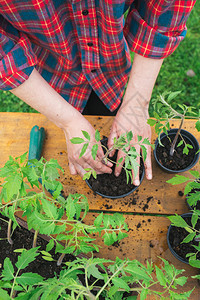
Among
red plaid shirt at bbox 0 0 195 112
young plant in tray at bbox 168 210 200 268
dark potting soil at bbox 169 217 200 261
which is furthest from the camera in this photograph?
dark potting soil at bbox 169 217 200 261

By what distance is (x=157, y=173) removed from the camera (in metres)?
1.16

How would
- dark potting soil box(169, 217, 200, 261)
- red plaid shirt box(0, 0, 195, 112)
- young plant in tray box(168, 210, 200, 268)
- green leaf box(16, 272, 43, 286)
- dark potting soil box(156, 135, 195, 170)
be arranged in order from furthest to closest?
dark potting soil box(156, 135, 195, 170)
dark potting soil box(169, 217, 200, 261)
red plaid shirt box(0, 0, 195, 112)
young plant in tray box(168, 210, 200, 268)
green leaf box(16, 272, 43, 286)

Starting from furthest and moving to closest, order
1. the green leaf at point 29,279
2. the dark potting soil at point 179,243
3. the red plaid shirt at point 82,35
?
the dark potting soil at point 179,243
the red plaid shirt at point 82,35
the green leaf at point 29,279

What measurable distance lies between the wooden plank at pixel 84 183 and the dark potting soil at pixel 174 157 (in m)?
0.06

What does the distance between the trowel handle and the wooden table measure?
45mm

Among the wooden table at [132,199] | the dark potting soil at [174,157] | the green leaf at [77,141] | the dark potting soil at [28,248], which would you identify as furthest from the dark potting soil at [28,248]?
the dark potting soil at [174,157]

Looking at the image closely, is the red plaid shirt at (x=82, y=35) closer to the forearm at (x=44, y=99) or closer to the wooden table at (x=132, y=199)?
the forearm at (x=44, y=99)

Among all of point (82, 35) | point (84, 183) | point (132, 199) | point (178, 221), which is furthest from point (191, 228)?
point (82, 35)

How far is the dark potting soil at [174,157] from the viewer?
1.10 m

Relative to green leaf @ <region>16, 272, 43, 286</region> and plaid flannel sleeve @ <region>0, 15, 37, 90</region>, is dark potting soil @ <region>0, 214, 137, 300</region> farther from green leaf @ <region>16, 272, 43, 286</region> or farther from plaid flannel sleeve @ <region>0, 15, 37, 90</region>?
plaid flannel sleeve @ <region>0, 15, 37, 90</region>

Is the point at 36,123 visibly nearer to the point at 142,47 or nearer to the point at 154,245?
the point at 142,47

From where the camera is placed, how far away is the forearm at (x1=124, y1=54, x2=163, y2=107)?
1133mm

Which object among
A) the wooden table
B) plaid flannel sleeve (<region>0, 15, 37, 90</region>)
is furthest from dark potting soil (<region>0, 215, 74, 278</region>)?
plaid flannel sleeve (<region>0, 15, 37, 90</region>)

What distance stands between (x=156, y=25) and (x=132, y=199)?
710 millimetres
